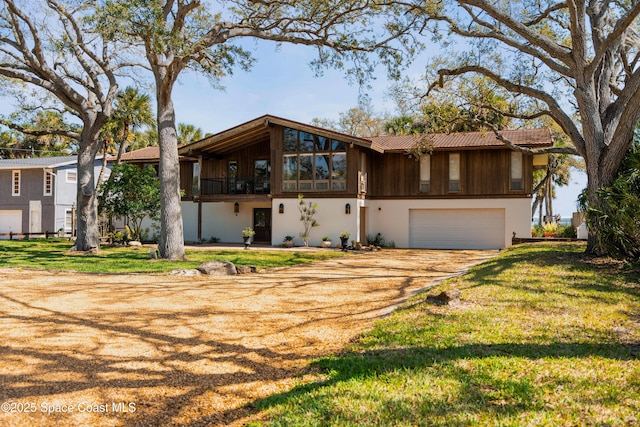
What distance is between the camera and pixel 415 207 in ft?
78.2

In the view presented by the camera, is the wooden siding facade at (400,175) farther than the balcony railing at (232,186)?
No

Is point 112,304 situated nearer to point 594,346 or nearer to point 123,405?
point 123,405

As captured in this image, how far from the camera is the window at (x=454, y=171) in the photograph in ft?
76.1

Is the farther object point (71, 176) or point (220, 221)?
point (71, 176)

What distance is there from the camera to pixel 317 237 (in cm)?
2300

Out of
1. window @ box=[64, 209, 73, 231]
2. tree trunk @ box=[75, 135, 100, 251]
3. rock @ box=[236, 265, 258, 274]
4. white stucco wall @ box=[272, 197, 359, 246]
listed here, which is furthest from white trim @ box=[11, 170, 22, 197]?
rock @ box=[236, 265, 258, 274]

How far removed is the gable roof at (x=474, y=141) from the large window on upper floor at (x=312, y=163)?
272 cm

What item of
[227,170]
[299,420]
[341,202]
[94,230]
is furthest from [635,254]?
[227,170]

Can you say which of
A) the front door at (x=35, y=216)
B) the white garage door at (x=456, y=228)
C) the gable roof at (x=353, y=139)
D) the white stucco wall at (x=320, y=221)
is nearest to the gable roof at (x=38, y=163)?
the front door at (x=35, y=216)

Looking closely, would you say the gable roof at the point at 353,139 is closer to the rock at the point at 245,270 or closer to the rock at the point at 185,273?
the rock at the point at 245,270

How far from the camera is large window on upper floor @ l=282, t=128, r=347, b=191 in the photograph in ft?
73.5

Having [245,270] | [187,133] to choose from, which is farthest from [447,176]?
[187,133]

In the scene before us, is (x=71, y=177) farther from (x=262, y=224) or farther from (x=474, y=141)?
(x=474, y=141)

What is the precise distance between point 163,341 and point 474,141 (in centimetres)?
2038
